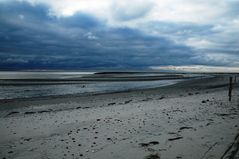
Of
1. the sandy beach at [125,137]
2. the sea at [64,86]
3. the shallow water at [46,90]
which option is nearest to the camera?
the sandy beach at [125,137]

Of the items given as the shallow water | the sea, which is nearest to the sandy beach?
the shallow water

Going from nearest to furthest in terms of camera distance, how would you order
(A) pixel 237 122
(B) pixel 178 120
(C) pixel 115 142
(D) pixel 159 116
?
(C) pixel 115 142, (A) pixel 237 122, (B) pixel 178 120, (D) pixel 159 116

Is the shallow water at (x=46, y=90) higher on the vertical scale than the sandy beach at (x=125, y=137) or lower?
lower

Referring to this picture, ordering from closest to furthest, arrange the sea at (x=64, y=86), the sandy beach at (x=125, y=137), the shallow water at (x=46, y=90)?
the sandy beach at (x=125, y=137), the shallow water at (x=46, y=90), the sea at (x=64, y=86)

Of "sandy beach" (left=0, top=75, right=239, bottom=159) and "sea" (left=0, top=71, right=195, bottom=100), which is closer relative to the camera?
"sandy beach" (left=0, top=75, right=239, bottom=159)

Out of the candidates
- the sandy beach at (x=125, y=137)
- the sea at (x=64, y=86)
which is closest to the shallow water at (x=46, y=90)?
the sea at (x=64, y=86)

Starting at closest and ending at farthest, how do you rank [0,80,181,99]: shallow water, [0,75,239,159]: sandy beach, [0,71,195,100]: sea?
[0,75,239,159]: sandy beach
[0,80,181,99]: shallow water
[0,71,195,100]: sea

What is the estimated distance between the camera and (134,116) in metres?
10.1

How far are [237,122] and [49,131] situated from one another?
7938 mm

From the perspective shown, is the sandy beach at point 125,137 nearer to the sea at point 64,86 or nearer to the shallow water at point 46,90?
the shallow water at point 46,90

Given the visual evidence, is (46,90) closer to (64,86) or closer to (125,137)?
(64,86)

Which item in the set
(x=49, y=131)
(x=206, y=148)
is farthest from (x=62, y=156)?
(x=206, y=148)

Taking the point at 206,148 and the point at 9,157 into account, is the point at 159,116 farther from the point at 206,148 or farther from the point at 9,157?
the point at 9,157

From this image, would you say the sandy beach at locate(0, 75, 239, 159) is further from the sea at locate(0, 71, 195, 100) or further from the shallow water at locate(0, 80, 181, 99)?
the sea at locate(0, 71, 195, 100)
